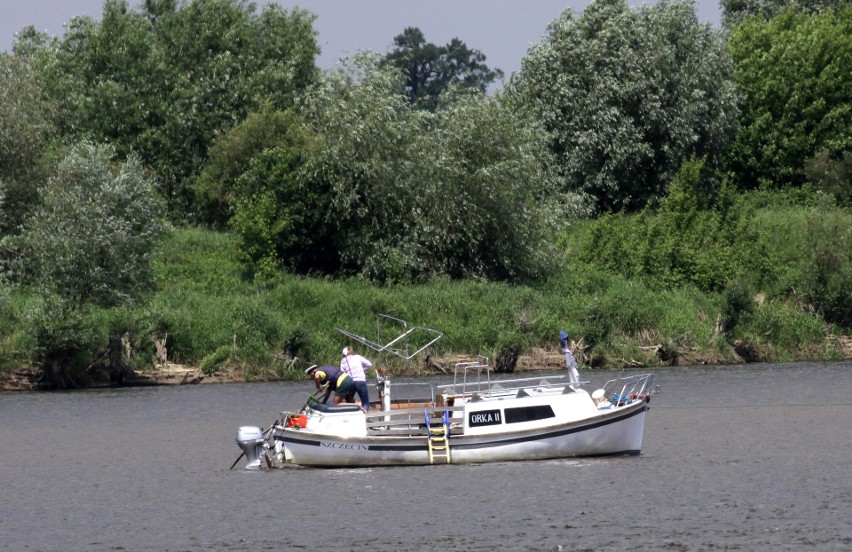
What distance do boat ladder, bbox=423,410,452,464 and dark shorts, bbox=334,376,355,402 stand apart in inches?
88.4

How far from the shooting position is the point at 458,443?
38.5 metres

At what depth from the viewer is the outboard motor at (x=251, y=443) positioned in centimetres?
3875

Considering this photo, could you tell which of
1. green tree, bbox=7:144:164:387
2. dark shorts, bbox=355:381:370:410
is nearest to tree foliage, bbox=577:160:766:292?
green tree, bbox=7:144:164:387

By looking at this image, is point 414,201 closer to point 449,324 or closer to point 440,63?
point 449,324

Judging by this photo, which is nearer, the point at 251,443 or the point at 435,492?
the point at 435,492

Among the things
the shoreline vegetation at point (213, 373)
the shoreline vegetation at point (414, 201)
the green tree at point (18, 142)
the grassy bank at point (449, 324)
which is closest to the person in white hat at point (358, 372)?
the shoreline vegetation at point (414, 201)

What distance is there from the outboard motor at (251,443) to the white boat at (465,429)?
0.09 feet

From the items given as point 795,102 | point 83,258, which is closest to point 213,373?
point 83,258

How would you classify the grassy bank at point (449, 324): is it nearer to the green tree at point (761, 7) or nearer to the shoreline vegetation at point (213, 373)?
the shoreline vegetation at point (213, 373)

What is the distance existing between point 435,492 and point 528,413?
3854mm

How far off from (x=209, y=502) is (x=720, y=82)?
200 feet

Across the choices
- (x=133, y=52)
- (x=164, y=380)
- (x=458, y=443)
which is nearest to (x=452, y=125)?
(x=164, y=380)

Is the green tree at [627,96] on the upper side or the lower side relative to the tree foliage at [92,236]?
upper

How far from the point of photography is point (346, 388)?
3912 centimetres
